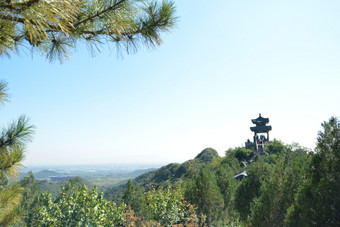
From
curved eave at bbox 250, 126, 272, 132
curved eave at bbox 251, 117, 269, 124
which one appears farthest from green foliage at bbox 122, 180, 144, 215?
curved eave at bbox 251, 117, 269, 124

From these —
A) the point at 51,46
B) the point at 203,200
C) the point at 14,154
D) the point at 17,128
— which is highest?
the point at 51,46

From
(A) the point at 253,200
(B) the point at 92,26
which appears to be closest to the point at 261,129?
(A) the point at 253,200

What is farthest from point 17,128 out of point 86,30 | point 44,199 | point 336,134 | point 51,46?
point 44,199

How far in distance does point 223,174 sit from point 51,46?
1155 centimetres

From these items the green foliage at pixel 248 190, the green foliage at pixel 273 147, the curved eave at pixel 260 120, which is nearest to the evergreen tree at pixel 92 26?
the green foliage at pixel 248 190

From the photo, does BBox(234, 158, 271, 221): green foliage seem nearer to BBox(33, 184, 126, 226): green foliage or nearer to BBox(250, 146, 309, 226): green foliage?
BBox(250, 146, 309, 226): green foliage

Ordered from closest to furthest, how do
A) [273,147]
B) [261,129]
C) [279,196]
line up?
[279,196] < [261,129] < [273,147]

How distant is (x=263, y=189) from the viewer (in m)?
5.45

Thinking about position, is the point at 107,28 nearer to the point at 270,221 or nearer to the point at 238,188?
the point at 270,221

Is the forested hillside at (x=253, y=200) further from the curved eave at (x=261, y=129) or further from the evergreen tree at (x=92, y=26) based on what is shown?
the curved eave at (x=261, y=129)

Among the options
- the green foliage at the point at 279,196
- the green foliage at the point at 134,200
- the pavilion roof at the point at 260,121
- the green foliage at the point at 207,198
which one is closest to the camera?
the green foliage at the point at 279,196

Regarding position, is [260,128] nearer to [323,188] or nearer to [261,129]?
[261,129]

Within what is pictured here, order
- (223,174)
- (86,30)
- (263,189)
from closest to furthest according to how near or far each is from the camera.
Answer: (86,30) → (263,189) → (223,174)

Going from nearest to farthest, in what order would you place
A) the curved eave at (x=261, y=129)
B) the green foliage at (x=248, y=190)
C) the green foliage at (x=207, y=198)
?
the green foliage at (x=248, y=190), the green foliage at (x=207, y=198), the curved eave at (x=261, y=129)
